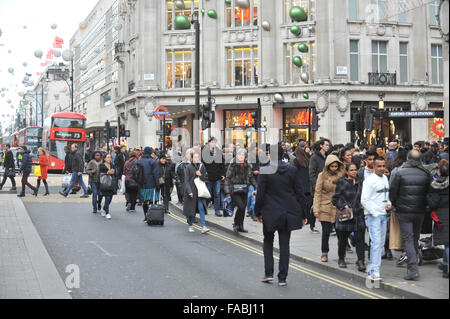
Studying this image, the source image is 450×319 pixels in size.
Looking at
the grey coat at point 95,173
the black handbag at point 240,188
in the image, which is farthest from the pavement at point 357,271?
the grey coat at point 95,173

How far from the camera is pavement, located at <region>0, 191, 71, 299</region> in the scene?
7.49m

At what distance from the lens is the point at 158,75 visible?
4331 cm

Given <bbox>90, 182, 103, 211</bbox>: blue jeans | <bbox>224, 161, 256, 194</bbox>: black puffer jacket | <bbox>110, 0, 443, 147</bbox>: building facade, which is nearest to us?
<bbox>224, 161, 256, 194</bbox>: black puffer jacket

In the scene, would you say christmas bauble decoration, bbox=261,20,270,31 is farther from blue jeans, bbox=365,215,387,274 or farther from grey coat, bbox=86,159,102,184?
blue jeans, bbox=365,215,387,274

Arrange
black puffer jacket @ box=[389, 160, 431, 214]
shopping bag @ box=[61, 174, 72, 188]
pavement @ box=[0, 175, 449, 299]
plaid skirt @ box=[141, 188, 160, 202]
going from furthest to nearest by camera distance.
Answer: shopping bag @ box=[61, 174, 72, 188] < plaid skirt @ box=[141, 188, 160, 202] < black puffer jacket @ box=[389, 160, 431, 214] < pavement @ box=[0, 175, 449, 299]

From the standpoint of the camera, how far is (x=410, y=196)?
8.52 m

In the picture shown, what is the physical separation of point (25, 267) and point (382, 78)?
3336 cm

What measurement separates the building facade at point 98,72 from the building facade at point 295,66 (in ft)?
54.6

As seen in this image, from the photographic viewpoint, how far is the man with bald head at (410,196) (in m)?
8.49

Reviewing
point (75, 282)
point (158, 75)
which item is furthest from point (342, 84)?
point (75, 282)

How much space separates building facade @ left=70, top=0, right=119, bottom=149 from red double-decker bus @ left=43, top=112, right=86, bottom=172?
17291 mm

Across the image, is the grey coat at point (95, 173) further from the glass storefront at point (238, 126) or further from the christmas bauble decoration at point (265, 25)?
the glass storefront at point (238, 126)

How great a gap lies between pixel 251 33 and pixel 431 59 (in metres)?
11.5

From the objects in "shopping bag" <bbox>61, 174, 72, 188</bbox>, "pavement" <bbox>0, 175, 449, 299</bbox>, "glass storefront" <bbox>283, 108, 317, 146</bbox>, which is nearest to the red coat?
"shopping bag" <bbox>61, 174, 72, 188</bbox>
